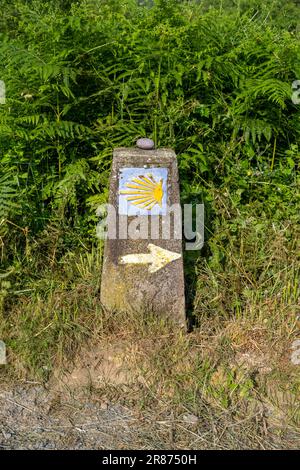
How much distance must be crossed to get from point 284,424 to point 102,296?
1.44 m

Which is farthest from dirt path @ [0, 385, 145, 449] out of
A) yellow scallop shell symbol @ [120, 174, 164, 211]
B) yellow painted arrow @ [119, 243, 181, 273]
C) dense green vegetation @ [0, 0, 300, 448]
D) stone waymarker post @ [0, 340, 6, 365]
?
yellow scallop shell symbol @ [120, 174, 164, 211]

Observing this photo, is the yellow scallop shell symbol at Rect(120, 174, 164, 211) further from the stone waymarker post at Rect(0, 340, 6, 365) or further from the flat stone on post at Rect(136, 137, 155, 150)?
the stone waymarker post at Rect(0, 340, 6, 365)

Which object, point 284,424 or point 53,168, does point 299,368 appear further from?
point 53,168

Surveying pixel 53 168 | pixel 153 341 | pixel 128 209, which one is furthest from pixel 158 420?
pixel 53 168

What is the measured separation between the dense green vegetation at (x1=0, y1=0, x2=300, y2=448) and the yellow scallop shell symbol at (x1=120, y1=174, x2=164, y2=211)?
1.96ft

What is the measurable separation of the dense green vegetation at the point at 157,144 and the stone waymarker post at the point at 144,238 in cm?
27

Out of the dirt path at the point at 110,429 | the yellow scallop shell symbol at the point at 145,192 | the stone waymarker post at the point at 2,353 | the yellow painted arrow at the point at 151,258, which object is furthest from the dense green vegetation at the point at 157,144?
the dirt path at the point at 110,429

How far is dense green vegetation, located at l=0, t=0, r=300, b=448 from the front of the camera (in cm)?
444

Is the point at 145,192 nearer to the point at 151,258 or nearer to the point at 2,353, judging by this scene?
the point at 151,258

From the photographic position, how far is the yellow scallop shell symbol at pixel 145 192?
13.3ft

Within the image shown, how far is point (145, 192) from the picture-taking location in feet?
13.4

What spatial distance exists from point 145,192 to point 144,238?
31 cm

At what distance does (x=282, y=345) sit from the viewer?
410cm

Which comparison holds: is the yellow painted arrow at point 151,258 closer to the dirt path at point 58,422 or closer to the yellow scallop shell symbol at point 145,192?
the yellow scallop shell symbol at point 145,192
